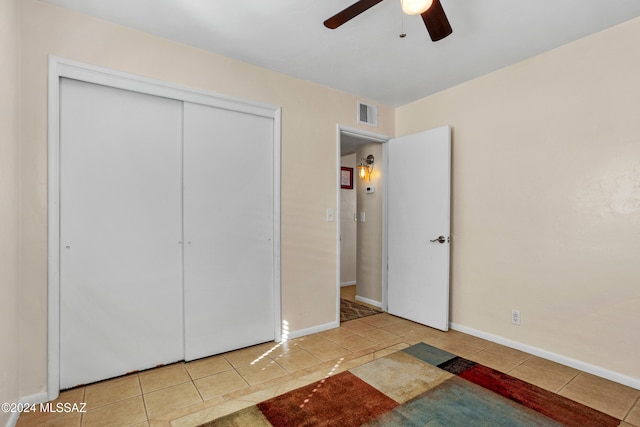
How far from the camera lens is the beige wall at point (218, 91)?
1990 mm

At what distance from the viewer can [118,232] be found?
231 centimetres

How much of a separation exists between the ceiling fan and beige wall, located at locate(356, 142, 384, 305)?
2.28 metres

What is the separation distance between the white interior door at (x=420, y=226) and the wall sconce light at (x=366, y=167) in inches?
14.4

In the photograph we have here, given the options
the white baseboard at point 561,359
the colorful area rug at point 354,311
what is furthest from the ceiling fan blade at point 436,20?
the colorful area rug at point 354,311

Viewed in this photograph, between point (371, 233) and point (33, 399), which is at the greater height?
point (371, 233)

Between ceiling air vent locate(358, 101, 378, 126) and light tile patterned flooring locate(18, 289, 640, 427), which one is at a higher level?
ceiling air vent locate(358, 101, 378, 126)

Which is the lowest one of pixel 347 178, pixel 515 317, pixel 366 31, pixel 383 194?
pixel 515 317

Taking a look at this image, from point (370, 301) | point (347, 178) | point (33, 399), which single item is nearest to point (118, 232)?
point (33, 399)

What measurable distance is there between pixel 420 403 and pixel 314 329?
136 centimetres

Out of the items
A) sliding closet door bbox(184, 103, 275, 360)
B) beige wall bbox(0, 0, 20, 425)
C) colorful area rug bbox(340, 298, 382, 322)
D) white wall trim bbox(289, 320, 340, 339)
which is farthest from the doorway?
beige wall bbox(0, 0, 20, 425)

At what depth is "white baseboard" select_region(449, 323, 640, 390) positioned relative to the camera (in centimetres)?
225

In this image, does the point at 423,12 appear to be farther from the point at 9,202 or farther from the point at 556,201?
the point at 9,202

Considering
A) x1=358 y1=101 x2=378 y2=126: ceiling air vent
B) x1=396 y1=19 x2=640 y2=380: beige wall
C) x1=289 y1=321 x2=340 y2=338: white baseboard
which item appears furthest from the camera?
x1=358 y1=101 x2=378 y2=126: ceiling air vent

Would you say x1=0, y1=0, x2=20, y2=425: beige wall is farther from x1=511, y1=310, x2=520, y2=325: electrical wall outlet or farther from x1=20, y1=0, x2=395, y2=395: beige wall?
x1=511, y1=310, x2=520, y2=325: electrical wall outlet
